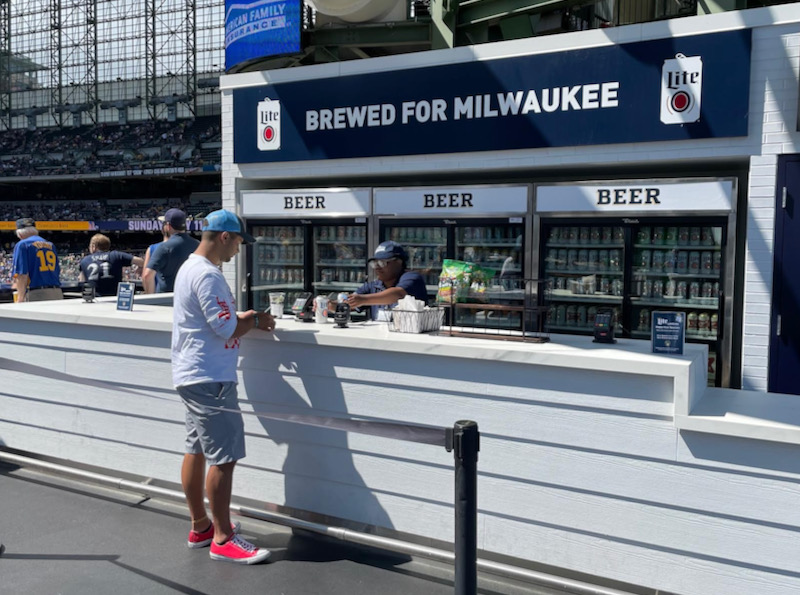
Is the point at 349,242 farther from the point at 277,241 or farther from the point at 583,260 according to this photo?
the point at 583,260

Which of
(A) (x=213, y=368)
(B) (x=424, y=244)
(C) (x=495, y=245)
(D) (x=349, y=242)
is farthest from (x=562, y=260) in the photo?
(A) (x=213, y=368)

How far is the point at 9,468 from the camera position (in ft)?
14.9

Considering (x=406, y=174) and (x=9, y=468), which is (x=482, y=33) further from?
(x=9, y=468)

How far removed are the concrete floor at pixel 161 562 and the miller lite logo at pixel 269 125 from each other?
4.28 m

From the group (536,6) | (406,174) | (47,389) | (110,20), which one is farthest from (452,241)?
(110,20)

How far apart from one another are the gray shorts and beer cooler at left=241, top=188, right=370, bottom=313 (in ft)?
12.8

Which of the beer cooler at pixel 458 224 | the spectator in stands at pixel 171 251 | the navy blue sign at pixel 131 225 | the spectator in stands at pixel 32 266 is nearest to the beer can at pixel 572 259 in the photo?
the beer cooler at pixel 458 224

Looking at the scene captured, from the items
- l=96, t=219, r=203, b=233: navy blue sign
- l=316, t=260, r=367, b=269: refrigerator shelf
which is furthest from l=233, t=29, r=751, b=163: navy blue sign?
l=96, t=219, r=203, b=233: navy blue sign

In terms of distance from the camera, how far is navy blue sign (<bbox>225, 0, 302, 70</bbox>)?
31.2ft

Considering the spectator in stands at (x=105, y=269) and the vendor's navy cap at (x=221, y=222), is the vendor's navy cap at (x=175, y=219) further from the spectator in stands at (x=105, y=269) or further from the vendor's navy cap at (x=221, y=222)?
the vendor's navy cap at (x=221, y=222)

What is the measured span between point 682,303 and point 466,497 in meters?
4.22

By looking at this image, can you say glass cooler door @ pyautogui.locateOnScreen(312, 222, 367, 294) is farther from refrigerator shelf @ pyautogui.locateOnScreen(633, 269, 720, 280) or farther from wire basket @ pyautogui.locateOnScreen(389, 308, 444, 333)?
wire basket @ pyautogui.locateOnScreen(389, 308, 444, 333)

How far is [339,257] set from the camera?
7.49 m

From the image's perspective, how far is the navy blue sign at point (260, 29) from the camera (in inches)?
375
